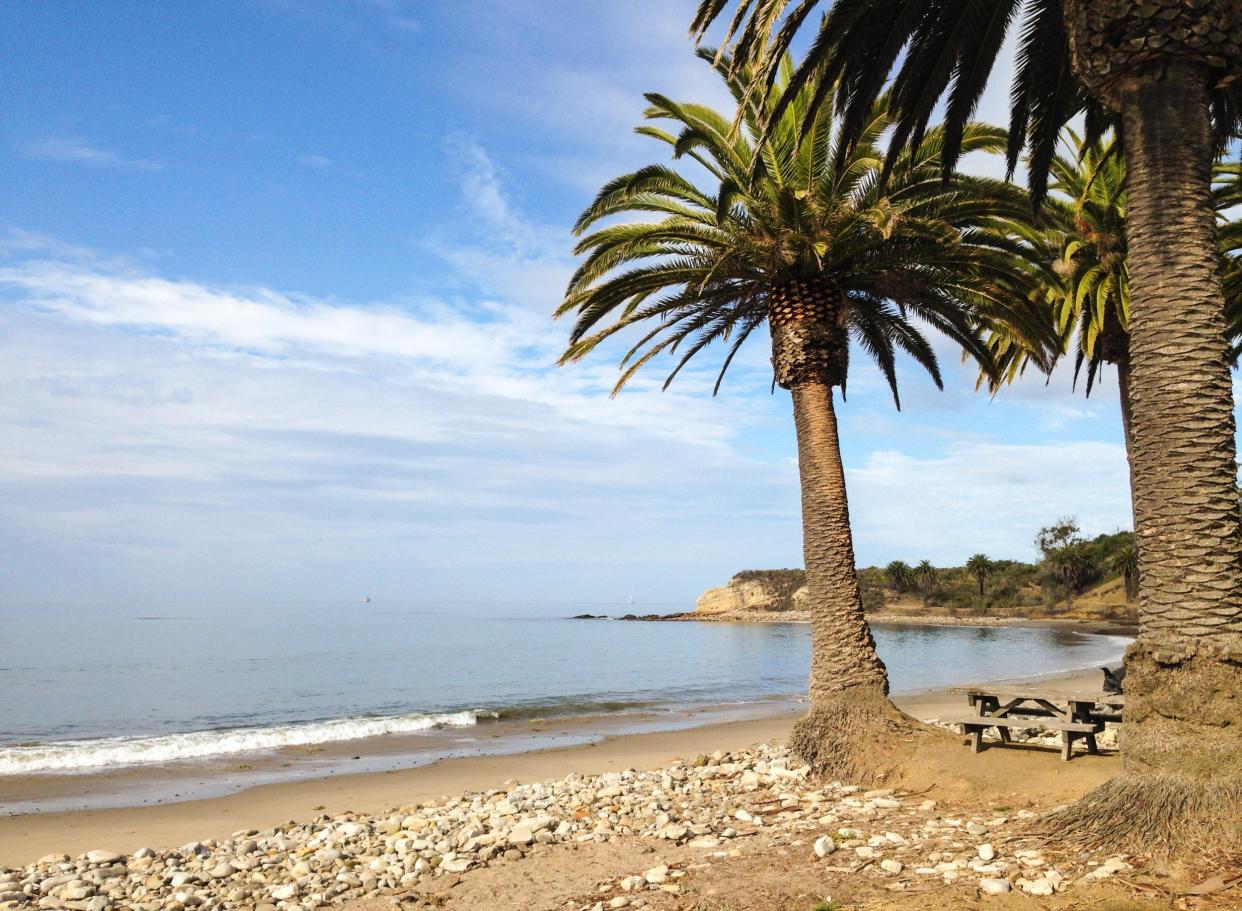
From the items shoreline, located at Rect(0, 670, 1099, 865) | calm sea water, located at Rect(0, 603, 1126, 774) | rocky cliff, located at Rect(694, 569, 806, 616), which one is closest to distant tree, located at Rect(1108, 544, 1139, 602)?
calm sea water, located at Rect(0, 603, 1126, 774)

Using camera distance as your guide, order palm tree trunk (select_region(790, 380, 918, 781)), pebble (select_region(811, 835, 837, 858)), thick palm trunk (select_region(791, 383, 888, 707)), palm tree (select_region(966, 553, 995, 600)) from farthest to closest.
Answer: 1. palm tree (select_region(966, 553, 995, 600))
2. thick palm trunk (select_region(791, 383, 888, 707))
3. palm tree trunk (select_region(790, 380, 918, 781))
4. pebble (select_region(811, 835, 837, 858))

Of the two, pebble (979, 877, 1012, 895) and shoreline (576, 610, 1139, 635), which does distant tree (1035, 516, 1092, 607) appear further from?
pebble (979, 877, 1012, 895)

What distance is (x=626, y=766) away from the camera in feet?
51.4

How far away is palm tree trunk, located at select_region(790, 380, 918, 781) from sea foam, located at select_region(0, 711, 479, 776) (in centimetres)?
1398

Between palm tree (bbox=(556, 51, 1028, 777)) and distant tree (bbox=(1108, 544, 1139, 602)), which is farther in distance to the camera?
distant tree (bbox=(1108, 544, 1139, 602))

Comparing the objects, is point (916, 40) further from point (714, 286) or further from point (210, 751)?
point (210, 751)

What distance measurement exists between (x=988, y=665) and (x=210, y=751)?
33930mm

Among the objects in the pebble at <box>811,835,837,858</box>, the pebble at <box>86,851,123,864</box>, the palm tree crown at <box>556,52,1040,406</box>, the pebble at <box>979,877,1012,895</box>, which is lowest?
the pebble at <box>86,851,123,864</box>

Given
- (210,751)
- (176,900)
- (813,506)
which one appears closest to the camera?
(176,900)

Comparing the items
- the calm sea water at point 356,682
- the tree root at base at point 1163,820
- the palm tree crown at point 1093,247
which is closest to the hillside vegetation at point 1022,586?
the calm sea water at point 356,682

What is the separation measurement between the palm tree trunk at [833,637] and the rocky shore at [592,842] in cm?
45

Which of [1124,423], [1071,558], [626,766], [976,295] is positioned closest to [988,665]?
[1124,423]

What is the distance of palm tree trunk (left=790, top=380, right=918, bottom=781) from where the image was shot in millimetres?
10211

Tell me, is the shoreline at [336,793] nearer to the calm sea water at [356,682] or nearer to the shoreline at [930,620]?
the calm sea water at [356,682]
